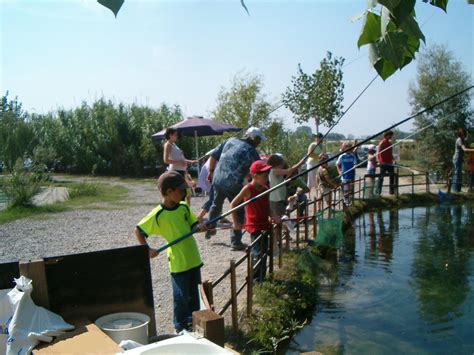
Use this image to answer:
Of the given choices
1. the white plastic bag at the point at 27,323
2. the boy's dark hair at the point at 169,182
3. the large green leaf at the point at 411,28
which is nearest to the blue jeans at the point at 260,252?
the boy's dark hair at the point at 169,182

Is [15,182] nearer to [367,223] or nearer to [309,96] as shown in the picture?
[367,223]

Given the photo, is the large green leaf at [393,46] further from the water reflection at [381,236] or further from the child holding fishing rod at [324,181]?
the child holding fishing rod at [324,181]

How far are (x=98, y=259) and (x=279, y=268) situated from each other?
423cm

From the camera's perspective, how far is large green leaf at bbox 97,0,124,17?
53.7 inches

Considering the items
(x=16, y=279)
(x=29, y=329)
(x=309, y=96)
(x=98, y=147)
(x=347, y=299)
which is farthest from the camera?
(x=98, y=147)

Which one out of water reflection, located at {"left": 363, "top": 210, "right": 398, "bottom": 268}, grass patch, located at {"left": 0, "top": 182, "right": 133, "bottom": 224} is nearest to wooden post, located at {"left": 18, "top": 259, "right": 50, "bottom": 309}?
water reflection, located at {"left": 363, "top": 210, "right": 398, "bottom": 268}

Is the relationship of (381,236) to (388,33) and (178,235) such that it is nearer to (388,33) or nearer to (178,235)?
(178,235)

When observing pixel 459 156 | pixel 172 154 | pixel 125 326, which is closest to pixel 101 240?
pixel 172 154

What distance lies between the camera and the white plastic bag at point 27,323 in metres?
2.51

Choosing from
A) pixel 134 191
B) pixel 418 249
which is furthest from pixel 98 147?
pixel 418 249

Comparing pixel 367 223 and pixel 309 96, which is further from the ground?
pixel 309 96

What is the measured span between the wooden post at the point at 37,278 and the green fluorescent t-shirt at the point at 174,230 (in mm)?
1373

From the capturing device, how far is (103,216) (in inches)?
484

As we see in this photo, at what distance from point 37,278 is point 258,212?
350 cm
